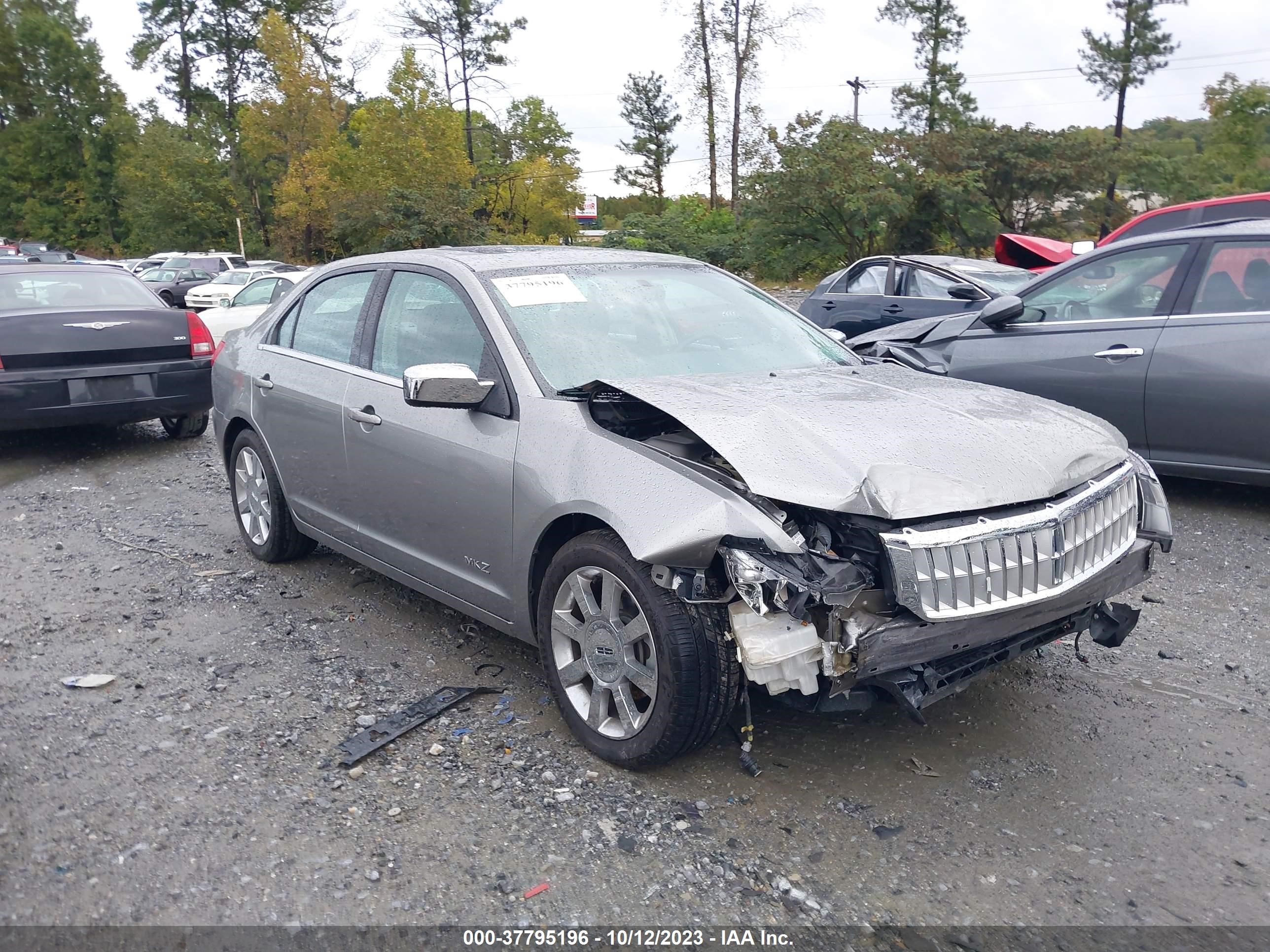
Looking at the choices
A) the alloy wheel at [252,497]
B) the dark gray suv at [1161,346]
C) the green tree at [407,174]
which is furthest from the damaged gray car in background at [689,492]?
the green tree at [407,174]

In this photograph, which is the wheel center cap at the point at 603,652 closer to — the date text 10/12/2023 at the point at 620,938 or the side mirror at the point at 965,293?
the date text 10/12/2023 at the point at 620,938

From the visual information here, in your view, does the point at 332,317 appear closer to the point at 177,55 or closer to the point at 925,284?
the point at 925,284

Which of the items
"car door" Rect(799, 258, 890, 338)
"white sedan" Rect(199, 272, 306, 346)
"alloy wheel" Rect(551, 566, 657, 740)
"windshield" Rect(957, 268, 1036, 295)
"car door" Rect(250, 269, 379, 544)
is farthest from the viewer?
"white sedan" Rect(199, 272, 306, 346)

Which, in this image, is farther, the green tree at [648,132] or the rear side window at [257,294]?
the green tree at [648,132]

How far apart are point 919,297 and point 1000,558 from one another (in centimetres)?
815

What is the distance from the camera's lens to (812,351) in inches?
173

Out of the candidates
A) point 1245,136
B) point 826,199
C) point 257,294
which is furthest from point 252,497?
point 1245,136

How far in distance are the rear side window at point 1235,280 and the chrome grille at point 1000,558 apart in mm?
3344

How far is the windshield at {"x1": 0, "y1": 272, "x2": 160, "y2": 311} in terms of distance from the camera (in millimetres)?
8219

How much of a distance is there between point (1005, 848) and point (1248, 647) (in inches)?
80.8

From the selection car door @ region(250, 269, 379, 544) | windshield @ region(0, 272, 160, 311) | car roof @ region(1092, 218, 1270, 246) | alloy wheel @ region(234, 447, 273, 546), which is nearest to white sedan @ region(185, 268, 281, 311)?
windshield @ region(0, 272, 160, 311)

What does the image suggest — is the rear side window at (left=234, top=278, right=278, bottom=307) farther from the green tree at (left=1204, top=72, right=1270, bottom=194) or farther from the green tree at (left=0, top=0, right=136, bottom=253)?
the green tree at (left=0, top=0, right=136, bottom=253)

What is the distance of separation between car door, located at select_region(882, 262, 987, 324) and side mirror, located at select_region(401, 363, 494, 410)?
741cm

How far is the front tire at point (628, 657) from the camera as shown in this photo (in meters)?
3.04
